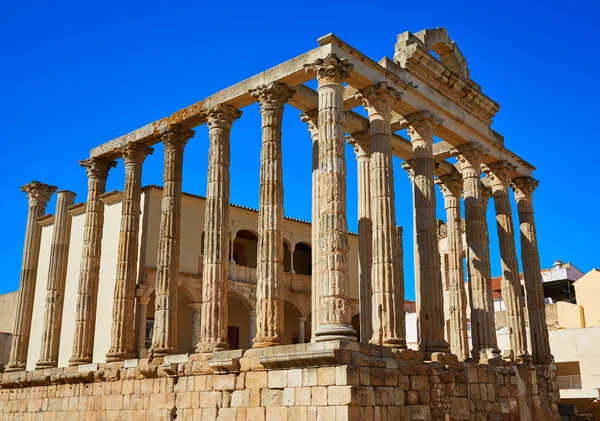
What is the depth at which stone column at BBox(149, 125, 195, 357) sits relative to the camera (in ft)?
59.5

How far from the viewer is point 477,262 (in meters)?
20.2

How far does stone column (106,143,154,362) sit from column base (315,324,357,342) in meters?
7.51

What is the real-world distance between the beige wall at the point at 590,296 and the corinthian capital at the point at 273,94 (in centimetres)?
2159

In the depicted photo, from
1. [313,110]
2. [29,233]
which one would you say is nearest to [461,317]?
[313,110]

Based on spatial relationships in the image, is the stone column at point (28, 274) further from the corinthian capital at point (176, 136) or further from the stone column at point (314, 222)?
the stone column at point (314, 222)

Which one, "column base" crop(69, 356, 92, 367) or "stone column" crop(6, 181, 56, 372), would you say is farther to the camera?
"stone column" crop(6, 181, 56, 372)

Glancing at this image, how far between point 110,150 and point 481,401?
514 inches

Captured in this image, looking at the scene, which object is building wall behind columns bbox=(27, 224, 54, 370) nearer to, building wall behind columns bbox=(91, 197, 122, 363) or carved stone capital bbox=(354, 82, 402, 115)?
building wall behind columns bbox=(91, 197, 122, 363)

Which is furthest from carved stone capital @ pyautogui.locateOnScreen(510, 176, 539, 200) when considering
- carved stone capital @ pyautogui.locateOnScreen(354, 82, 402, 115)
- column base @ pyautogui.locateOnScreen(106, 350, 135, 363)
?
column base @ pyautogui.locateOnScreen(106, 350, 135, 363)

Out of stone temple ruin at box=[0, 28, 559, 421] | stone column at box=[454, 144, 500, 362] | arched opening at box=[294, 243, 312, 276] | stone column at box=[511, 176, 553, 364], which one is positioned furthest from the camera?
arched opening at box=[294, 243, 312, 276]

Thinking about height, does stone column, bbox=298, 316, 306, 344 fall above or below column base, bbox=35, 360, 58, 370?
above

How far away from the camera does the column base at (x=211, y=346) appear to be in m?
16.6

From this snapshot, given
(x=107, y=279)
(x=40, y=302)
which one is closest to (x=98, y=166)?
(x=107, y=279)

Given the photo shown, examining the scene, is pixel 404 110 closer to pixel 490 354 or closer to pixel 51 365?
pixel 490 354
